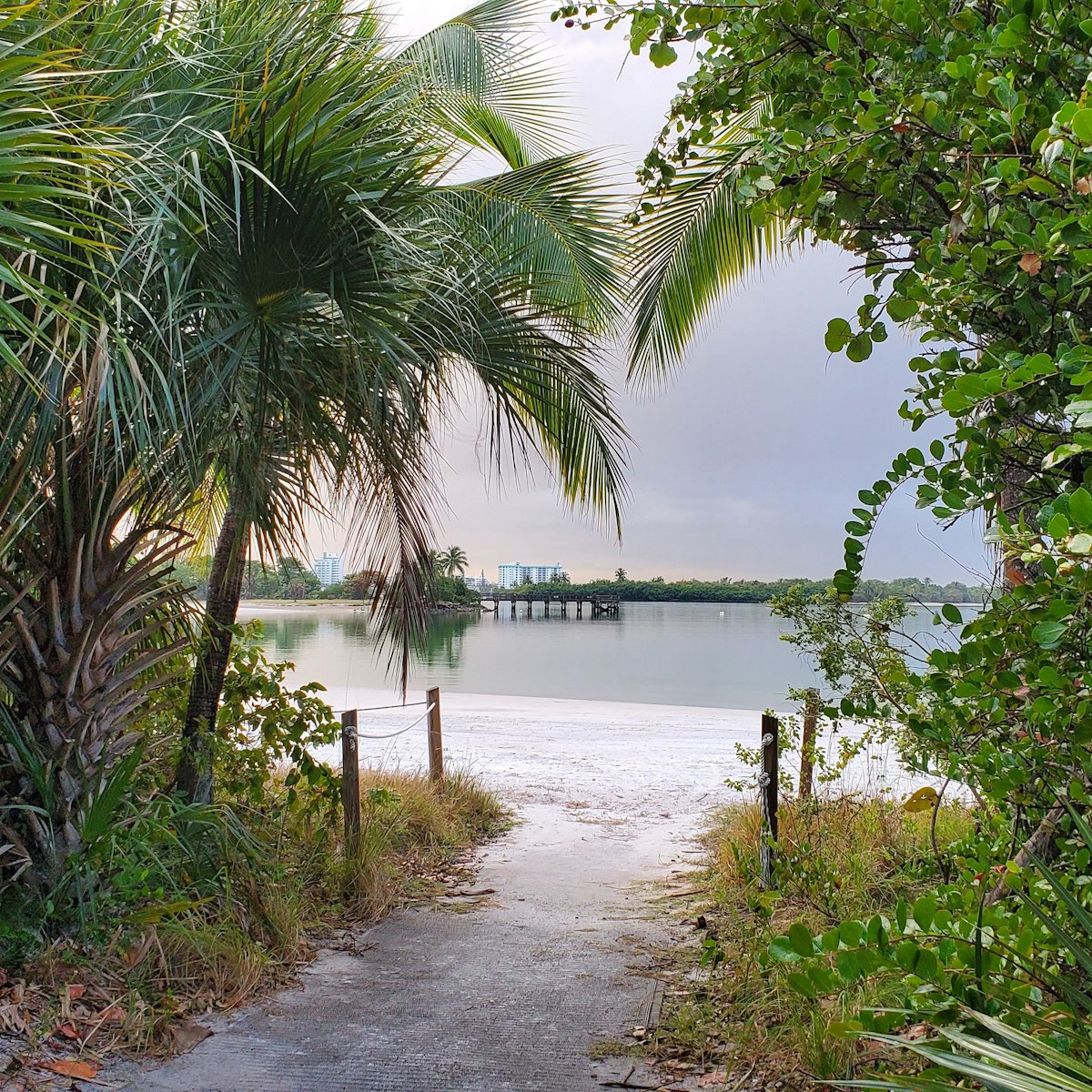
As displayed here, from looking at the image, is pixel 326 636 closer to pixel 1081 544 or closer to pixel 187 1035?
pixel 187 1035

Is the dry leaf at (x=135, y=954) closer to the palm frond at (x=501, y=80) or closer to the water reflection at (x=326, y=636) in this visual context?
the palm frond at (x=501, y=80)

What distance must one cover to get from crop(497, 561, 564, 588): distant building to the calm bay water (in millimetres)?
3343

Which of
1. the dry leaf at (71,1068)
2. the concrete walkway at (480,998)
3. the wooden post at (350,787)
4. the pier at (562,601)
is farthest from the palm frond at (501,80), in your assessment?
the pier at (562,601)

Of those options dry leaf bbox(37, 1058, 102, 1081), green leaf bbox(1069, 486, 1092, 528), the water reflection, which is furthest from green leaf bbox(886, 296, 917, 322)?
the water reflection

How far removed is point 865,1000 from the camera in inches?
133

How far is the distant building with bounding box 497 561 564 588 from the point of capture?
215ft

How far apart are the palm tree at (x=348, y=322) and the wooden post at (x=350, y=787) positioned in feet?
2.64

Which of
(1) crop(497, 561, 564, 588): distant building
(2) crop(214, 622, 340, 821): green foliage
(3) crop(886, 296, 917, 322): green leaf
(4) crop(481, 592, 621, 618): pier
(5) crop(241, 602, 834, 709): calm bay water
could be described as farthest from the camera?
(4) crop(481, 592, 621, 618): pier

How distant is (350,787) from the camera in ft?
19.1

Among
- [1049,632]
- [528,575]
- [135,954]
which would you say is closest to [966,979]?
[1049,632]

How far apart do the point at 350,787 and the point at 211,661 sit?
1.14 m

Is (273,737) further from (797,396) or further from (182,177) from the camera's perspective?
(797,396)

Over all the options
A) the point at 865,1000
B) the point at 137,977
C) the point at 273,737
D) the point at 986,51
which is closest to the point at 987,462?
the point at 986,51

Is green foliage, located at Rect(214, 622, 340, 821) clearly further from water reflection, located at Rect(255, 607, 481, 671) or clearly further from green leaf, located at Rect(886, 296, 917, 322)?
water reflection, located at Rect(255, 607, 481, 671)
